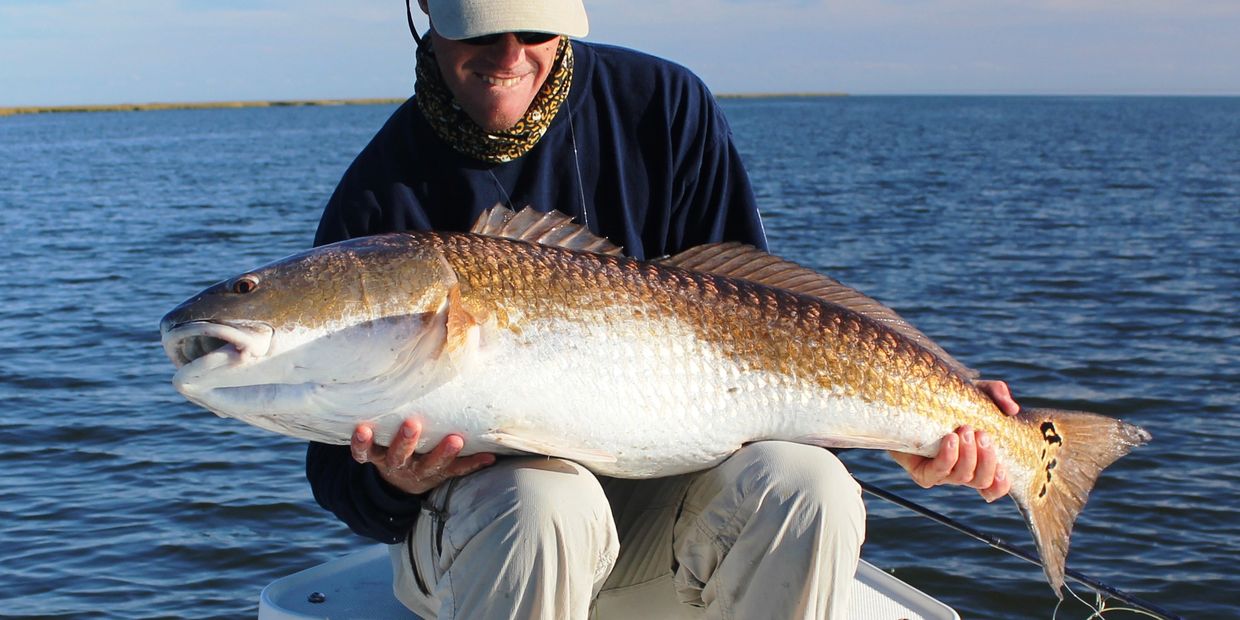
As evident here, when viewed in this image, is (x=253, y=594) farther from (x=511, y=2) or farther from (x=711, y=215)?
(x=511, y=2)

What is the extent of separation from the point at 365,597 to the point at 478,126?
1.64 meters

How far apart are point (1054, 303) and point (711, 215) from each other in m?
12.7

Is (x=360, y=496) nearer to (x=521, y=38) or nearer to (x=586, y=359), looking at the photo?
(x=586, y=359)

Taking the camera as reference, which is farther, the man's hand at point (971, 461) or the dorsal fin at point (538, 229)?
the man's hand at point (971, 461)

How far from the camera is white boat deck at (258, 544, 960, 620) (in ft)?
13.0

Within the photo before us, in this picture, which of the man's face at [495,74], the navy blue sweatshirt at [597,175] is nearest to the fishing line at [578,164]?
the navy blue sweatshirt at [597,175]

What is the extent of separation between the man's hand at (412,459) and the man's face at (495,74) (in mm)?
1047

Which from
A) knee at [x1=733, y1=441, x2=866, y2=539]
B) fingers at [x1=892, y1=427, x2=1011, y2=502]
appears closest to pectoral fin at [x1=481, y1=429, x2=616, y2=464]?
knee at [x1=733, y1=441, x2=866, y2=539]

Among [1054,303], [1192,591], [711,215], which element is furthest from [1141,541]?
[1054,303]

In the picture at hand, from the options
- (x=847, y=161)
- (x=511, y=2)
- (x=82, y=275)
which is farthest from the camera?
(x=847, y=161)

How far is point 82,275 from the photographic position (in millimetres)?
18859

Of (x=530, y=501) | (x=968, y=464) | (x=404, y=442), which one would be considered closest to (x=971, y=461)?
(x=968, y=464)

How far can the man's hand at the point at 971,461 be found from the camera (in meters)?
3.37

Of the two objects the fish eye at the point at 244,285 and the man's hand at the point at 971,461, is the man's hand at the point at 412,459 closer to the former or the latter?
the fish eye at the point at 244,285
